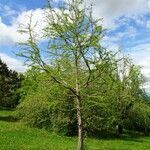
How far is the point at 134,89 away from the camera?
65062 millimetres

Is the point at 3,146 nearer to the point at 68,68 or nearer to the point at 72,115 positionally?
the point at 68,68

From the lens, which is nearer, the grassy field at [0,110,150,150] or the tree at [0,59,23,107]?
the grassy field at [0,110,150,150]

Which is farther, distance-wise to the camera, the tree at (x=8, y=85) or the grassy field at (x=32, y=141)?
the tree at (x=8, y=85)

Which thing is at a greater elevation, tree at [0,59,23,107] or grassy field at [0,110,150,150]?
tree at [0,59,23,107]

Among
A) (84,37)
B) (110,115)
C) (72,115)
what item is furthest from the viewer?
(110,115)

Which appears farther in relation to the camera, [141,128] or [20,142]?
[141,128]

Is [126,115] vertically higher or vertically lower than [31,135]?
higher

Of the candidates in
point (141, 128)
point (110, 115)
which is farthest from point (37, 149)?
point (141, 128)

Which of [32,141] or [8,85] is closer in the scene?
[32,141]

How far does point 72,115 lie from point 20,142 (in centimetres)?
1253

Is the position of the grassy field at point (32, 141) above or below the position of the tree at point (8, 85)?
below

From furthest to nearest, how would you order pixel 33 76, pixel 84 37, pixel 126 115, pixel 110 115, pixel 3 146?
pixel 126 115 < pixel 110 115 < pixel 3 146 < pixel 33 76 < pixel 84 37

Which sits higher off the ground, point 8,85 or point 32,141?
point 8,85

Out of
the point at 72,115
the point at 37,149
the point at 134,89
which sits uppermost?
the point at 134,89
